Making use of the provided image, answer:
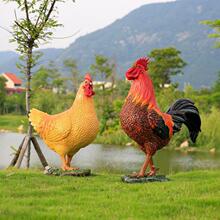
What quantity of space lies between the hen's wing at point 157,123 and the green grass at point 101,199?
786 millimetres

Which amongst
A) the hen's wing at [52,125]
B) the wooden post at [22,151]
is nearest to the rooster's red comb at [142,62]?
the hen's wing at [52,125]

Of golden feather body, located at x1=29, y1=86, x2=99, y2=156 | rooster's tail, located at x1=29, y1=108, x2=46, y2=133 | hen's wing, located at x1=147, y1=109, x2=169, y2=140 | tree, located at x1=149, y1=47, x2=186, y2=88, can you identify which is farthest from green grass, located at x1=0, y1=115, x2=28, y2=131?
hen's wing, located at x1=147, y1=109, x2=169, y2=140

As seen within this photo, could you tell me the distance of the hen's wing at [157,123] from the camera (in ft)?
23.4

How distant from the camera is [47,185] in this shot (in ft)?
21.9

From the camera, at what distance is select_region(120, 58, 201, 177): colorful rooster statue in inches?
282

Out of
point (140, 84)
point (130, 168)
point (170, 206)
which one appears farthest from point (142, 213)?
Result: point (130, 168)

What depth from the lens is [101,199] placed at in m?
5.60

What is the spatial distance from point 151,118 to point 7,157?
10524 mm

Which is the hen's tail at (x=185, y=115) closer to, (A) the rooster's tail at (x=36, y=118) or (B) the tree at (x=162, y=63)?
(A) the rooster's tail at (x=36, y=118)

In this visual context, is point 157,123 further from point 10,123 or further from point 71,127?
point 10,123

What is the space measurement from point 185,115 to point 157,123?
2.00 ft

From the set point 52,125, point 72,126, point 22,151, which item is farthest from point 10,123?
point 72,126

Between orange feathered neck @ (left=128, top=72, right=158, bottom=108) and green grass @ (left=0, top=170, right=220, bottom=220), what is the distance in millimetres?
1236

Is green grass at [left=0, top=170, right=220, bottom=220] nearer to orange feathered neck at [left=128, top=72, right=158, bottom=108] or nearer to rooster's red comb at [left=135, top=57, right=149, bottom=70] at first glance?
orange feathered neck at [left=128, top=72, right=158, bottom=108]
